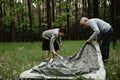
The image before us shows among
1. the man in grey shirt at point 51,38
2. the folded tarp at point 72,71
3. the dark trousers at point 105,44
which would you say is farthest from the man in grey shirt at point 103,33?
the man in grey shirt at point 51,38

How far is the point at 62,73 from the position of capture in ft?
27.6

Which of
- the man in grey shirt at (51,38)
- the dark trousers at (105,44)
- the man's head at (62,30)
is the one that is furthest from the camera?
the man in grey shirt at (51,38)

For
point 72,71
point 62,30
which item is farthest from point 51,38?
point 72,71

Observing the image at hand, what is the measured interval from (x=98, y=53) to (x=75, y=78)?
9.26 ft

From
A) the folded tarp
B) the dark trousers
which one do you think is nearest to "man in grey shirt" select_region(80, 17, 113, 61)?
the dark trousers

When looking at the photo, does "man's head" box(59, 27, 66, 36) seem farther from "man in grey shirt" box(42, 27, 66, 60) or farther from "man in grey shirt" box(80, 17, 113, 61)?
"man in grey shirt" box(80, 17, 113, 61)

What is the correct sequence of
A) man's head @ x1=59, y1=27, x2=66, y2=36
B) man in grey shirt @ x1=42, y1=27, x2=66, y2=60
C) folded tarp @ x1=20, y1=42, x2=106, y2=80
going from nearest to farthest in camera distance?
folded tarp @ x1=20, y1=42, x2=106, y2=80
man's head @ x1=59, y1=27, x2=66, y2=36
man in grey shirt @ x1=42, y1=27, x2=66, y2=60

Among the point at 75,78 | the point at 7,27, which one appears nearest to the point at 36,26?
the point at 7,27

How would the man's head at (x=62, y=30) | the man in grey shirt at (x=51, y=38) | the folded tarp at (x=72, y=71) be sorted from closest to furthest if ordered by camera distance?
the folded tarp at (x=72, y=71) < the man's head at (x=62, y=30) < the man in grey shirt at (x=51, y=38)

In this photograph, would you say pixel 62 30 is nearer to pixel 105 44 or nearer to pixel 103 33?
pixel 103 33

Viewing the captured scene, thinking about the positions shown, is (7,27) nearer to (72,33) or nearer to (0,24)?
(0,24)

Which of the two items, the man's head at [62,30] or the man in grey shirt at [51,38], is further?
the man in grey shirt at [51,38]

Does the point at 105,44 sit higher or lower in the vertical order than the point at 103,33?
lower

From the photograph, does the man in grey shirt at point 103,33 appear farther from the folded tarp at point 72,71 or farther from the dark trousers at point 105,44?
the folded tarp at point 72,71
